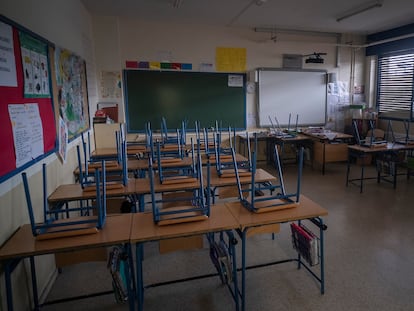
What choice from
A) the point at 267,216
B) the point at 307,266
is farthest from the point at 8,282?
the point at 307,266

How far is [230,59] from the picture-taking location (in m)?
5.74

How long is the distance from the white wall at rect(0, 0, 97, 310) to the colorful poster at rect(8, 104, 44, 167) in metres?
0.11

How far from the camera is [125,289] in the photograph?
5.81 ft

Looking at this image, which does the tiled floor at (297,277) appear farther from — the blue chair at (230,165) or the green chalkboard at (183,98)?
the green chalkboard at (183,98)

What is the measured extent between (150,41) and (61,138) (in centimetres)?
310

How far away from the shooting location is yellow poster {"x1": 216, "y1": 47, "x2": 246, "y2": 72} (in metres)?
5.68

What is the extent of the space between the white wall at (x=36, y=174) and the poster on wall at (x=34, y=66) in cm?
11

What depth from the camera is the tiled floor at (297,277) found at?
2084mm

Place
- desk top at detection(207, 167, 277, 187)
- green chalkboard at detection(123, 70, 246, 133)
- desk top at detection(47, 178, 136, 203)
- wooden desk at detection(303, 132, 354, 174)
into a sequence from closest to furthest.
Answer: desk top at detection(47, 178, 136, 203) < desk top at detection(207, 167, 277, 187) < wooden desk at detection(303, 132, 354, 174) < green chalkboard at detection(123, 70, 246, 133)

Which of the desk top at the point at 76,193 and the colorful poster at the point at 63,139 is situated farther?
the colorful poster at the point at 63,139

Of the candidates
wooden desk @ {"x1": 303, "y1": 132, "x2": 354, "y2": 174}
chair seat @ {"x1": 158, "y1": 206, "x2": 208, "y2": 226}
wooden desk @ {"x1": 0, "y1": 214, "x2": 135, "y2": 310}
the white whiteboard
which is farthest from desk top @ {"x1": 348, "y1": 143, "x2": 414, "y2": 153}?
wooden desk @ {"x1": 0, "y1": 214, "x2": 135, "y2": 310}

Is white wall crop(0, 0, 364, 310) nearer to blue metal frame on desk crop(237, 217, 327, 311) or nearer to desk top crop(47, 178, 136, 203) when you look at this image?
desk top crop(47, 178, 136, 203)

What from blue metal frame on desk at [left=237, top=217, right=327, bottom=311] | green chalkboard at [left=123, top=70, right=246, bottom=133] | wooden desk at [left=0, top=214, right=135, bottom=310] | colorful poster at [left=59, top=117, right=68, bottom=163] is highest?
green chalkboard at [left=123, top=70, right=246, bottom=133]

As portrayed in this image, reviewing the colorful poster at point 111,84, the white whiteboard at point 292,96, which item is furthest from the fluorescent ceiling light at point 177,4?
the white whiteboard at point 292,96
